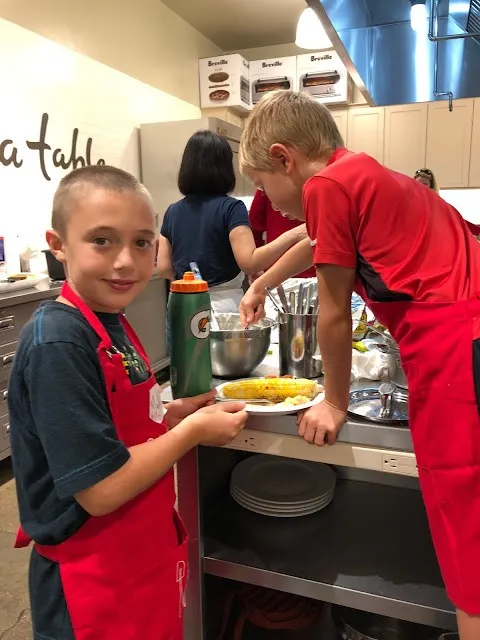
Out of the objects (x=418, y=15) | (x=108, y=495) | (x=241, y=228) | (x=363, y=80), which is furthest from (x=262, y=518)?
(x=363, y=80)

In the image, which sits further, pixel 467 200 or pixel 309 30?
pixel 467 200

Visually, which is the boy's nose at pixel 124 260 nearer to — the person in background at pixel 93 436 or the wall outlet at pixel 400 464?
the person in background at pixel 93 436

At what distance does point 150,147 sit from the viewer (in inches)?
173

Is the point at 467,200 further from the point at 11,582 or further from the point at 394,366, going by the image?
the point at 11,582

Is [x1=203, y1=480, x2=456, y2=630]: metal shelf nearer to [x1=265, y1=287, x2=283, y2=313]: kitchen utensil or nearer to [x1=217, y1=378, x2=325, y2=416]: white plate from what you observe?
[x1=217, y1=378, x2=325, y2=416]: white plate

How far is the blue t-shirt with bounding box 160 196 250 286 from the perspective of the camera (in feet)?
7.37

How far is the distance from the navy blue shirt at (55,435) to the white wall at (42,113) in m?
2.64

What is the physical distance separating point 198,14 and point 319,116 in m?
4.51

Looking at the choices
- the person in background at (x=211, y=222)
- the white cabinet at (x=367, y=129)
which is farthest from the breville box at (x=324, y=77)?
the person in background at (x=211, y=222)

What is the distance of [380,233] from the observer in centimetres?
88

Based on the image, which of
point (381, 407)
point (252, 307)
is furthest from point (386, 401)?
point (252, 307)

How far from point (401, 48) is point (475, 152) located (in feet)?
10.9

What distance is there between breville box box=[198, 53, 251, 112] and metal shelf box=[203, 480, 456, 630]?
459cm

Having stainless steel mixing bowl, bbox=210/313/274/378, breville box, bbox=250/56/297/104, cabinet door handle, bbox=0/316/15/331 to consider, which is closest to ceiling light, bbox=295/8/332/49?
breville box, bbox=250/56/297/104
